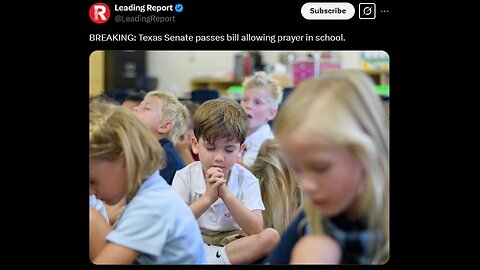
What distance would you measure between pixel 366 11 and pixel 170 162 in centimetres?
47

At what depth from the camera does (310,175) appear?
3.07 ft

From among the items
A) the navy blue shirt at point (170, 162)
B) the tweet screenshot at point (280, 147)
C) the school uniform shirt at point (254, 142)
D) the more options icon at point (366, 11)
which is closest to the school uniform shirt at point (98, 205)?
the tweet screenshot at point (280, 147)

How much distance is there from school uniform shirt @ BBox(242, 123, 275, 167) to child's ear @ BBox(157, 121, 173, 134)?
17 cm

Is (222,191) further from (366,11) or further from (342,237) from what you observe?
(366,11)

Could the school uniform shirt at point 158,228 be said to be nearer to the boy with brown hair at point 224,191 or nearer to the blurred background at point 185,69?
the boy with brown hair at point 224,191

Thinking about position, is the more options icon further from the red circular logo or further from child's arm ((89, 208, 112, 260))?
child's arm ((89, 208, 112, 260))

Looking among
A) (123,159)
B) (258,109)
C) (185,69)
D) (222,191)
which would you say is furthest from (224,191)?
(185,69)

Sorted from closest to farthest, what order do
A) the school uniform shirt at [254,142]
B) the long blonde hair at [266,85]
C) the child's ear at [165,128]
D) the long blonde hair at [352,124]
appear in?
the long blonde hair at [352,124] → the child's ear at [165,128] → the school uniform shirt at [254,142] → the long blonde hair at [266,85]

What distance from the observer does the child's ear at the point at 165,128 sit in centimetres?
129

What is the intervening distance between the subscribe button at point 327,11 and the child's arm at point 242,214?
354 millimetres

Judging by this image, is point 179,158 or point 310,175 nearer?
point 310,175
